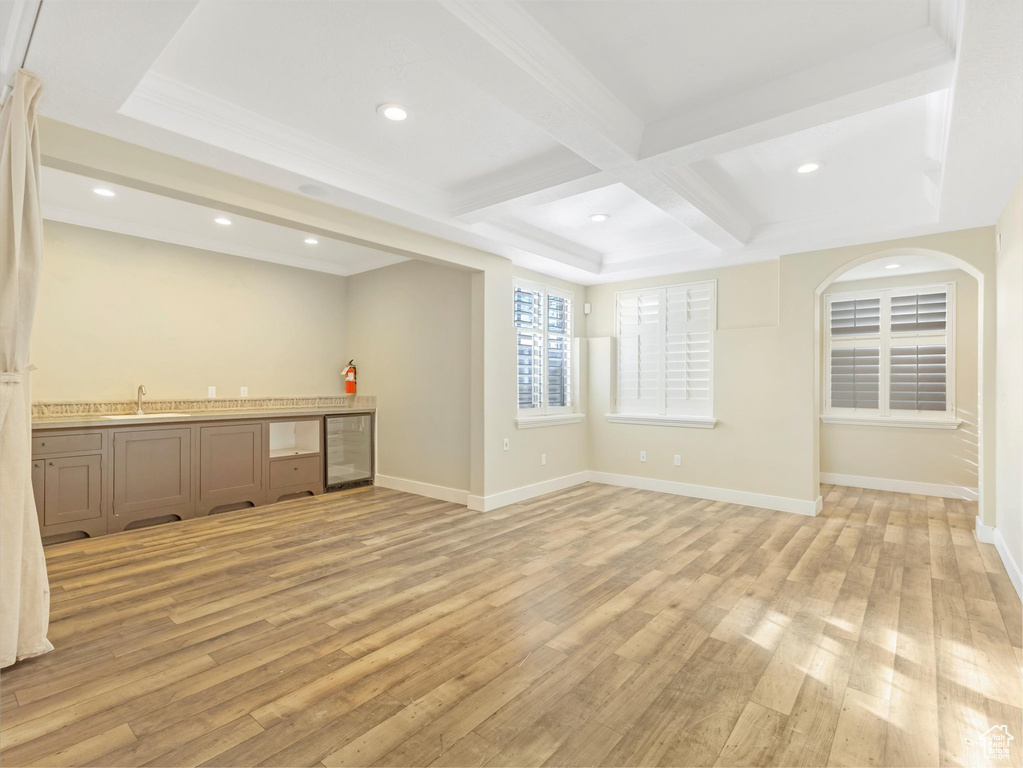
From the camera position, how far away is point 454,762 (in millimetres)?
1647

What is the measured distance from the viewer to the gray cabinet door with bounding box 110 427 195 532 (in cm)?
425

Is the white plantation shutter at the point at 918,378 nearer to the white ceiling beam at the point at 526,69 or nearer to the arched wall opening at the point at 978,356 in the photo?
the arched wall opening at the point at 978,356

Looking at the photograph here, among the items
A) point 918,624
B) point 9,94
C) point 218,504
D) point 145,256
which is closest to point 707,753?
point 918,624

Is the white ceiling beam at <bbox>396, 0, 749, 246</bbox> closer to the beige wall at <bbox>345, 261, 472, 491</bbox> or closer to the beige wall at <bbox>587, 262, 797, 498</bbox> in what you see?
the beige wall at <bbox>345, 261, 472, 491</bbox>

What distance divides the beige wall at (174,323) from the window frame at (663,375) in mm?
3612

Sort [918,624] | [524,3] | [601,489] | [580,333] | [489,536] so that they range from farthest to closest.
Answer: [580,333] < [601,489] < [489,536] < [918,624] < [524,3]

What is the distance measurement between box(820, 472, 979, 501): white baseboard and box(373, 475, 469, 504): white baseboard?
4865mm

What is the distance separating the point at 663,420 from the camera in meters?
5.82

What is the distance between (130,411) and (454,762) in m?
4.87

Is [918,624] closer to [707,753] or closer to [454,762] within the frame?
[707,753]

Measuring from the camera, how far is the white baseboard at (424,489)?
526 cm

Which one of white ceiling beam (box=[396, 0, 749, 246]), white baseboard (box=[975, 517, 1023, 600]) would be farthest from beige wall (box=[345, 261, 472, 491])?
white baseboard (box=[975, 517, 1023, 600])
